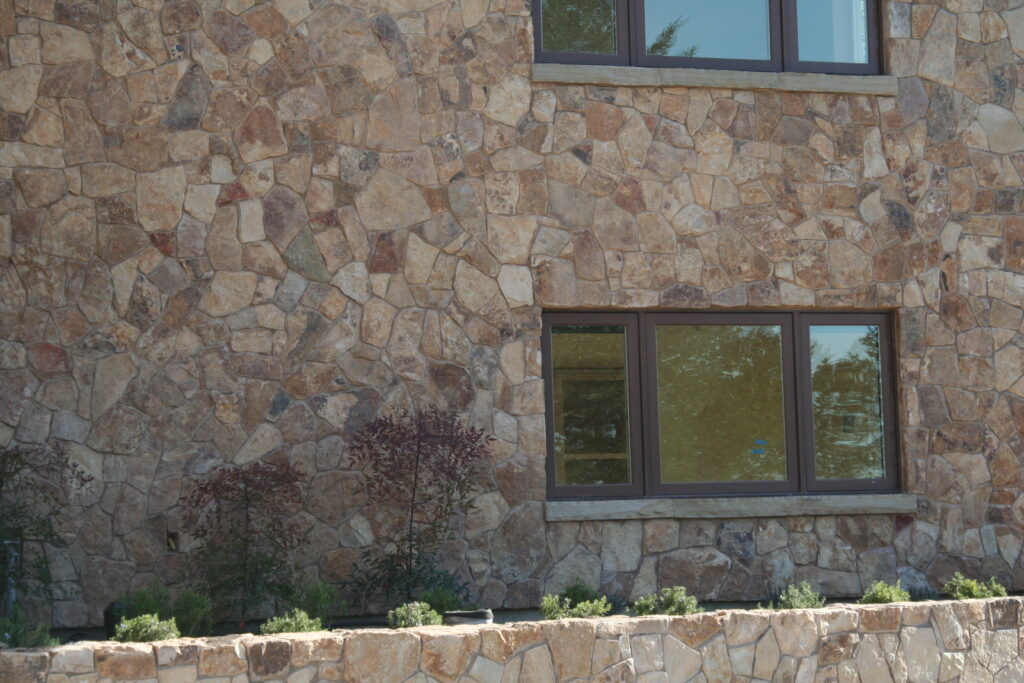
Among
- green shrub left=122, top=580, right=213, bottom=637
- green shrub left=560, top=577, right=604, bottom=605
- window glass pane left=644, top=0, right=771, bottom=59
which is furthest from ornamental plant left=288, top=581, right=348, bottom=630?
window glass pane left=644, top=0, right=771, bottom=59

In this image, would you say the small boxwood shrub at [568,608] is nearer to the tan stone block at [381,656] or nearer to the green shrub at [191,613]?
the tan stone block at [381,656]

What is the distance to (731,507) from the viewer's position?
33.1ft

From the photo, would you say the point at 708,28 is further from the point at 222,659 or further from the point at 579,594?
the point at 222,659

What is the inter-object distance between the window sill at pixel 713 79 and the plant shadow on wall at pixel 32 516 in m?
5.00

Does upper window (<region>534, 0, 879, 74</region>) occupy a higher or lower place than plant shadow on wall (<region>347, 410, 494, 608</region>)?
higher

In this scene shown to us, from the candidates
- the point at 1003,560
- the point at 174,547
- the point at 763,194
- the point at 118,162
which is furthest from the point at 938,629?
the point at 118,162

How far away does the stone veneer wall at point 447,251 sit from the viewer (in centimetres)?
938

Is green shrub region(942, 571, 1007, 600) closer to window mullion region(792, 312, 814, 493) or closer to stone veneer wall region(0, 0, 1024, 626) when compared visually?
stone veneer wall region(0, 0, 1024, 626)

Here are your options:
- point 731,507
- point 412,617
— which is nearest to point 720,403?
point 731,507

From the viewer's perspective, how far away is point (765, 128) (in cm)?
1045

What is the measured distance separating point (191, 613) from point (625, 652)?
288cm

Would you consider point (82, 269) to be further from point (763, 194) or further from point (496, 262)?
point (763, 194)

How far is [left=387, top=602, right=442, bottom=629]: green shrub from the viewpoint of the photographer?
25.0 feet

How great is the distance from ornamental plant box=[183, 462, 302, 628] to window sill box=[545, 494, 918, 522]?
220cm
